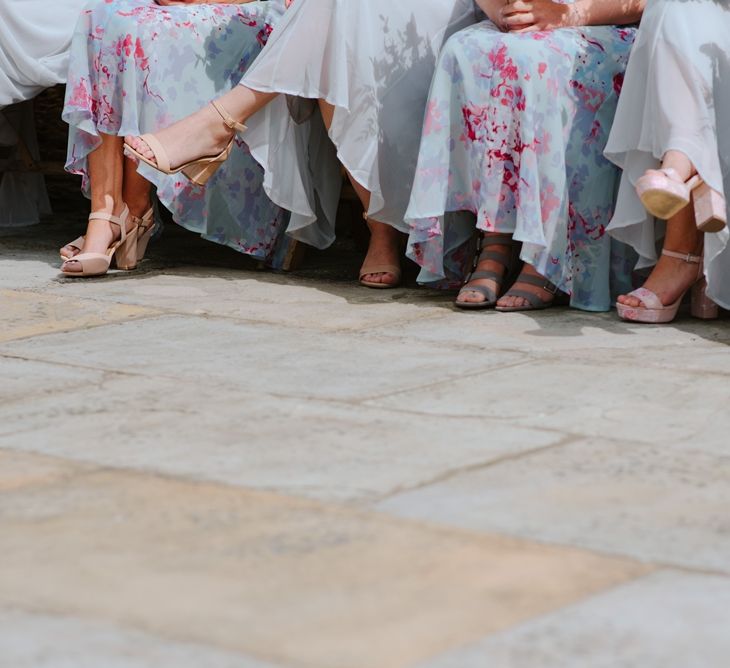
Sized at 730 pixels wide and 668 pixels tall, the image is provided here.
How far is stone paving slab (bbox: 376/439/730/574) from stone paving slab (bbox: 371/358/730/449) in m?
0.12

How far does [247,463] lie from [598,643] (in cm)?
70

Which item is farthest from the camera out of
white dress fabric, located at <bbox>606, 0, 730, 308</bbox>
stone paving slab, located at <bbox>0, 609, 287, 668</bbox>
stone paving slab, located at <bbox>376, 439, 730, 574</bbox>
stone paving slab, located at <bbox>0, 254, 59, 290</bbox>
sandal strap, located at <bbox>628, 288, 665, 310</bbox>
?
stone paving slab, located at <bbox>0, 254, 59, 290</bbox>

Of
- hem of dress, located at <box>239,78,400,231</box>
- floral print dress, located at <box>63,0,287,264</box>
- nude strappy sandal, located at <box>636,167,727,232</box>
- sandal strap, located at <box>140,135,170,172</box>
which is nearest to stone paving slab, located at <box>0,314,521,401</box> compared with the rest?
nude strappy sandal, located at <box>636,167,727,232</box>

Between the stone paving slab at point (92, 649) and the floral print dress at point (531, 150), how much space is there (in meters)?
1.93

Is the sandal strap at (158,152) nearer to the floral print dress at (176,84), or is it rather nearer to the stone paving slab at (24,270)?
the floral print dress at (176,84)

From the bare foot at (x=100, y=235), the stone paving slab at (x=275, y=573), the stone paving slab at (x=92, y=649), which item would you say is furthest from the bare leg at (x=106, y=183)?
the stone paving slab at (x=92, y=649)

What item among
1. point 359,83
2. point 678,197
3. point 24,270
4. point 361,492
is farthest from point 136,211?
point 361,492

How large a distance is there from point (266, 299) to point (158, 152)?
0.40 meters

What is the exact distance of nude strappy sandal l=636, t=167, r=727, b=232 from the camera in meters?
2.70

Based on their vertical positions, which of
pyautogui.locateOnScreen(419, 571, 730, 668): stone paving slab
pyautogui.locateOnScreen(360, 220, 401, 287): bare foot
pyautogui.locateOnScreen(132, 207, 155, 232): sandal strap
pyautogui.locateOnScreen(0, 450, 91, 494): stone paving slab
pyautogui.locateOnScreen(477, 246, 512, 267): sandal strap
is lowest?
pyautogui.locateOnScreen(132, 207, 155, 232): sandal strap

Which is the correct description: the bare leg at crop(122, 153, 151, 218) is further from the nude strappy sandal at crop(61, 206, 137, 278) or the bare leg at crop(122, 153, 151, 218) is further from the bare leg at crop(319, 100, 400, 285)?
the bare leg at crop(319, 100, 400, 285)

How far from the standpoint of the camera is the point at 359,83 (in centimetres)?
339

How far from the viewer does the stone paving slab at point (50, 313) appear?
2895 mm

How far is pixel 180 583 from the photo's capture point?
1.46 metres
